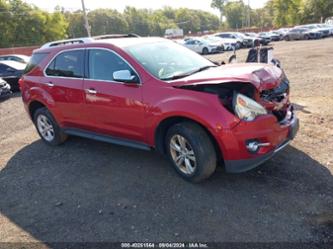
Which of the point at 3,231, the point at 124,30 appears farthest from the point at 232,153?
the point at 124,30

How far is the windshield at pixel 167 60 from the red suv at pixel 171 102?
15 millimetres

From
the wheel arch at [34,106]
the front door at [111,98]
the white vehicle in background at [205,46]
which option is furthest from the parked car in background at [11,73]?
the white vehicle in background at [205,46]

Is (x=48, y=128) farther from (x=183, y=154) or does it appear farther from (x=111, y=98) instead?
(x=183, y=154)

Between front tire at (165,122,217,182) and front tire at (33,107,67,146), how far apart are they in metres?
2.58

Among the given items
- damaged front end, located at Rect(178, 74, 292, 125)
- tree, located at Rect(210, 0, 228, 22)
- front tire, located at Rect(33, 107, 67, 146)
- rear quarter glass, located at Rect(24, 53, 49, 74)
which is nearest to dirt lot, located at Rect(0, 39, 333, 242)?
front tire, located at Rect(33, 107, 67, 146)

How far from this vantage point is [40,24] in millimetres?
60812

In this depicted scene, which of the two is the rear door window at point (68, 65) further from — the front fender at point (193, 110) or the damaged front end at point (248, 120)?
the damaged front end at point (248, 120)

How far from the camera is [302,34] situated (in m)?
38.7

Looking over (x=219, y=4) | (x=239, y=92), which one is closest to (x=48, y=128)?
(x=239, y=92)

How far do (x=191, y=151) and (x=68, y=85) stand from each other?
249 cm

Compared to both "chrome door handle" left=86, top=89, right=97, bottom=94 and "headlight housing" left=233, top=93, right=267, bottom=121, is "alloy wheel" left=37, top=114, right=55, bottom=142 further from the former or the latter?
"headlight housing" left=233, top=93, right=267, bottom=121

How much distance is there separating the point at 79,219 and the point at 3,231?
85 cm

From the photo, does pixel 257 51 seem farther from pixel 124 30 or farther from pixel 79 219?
pixel 124 30

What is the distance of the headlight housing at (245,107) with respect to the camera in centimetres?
395
